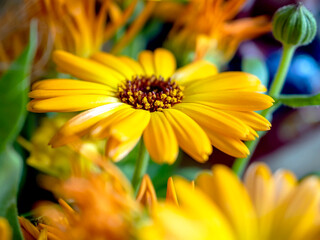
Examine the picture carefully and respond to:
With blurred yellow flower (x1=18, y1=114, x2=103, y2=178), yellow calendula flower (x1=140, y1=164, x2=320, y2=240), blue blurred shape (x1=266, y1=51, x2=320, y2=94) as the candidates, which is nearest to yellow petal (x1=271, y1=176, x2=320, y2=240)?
yellow calendula flower (x1=140, y1=164, x2=320, y2=240)

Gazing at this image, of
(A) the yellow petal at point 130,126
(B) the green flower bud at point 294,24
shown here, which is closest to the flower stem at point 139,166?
(A) the yellow petal at point 130,126

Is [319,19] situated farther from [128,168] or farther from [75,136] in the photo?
[75,136]

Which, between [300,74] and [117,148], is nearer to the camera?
[117,148]

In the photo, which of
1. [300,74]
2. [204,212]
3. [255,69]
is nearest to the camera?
[204,212]

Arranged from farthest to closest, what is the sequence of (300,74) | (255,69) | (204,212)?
(300,74)
(255,69)
(204,212)

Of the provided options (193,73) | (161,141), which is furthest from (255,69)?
(161,141)

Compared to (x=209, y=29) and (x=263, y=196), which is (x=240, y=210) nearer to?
(x=263, y=196)
